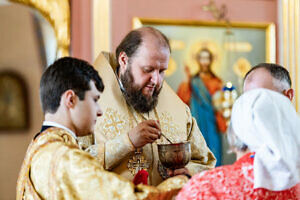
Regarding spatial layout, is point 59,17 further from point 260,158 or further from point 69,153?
point 260,158

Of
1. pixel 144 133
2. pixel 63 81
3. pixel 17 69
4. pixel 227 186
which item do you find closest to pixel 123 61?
pixel 144 133

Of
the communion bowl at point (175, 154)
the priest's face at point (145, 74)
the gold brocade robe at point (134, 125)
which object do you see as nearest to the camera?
Result: the communion bowl at point (175, 154)

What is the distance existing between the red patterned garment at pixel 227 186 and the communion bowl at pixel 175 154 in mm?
591

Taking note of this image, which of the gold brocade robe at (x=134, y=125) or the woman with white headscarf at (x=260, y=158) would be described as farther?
the gold brocade robe at (x=134, y=125)

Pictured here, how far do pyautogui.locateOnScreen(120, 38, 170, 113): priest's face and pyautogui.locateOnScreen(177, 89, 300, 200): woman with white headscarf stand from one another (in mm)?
1249

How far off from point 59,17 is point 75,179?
175 inches

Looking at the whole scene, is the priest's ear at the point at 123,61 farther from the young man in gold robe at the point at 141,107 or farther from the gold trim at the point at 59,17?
the gold trim at the point at 59,17

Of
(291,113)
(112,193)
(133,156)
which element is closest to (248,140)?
(291,113)

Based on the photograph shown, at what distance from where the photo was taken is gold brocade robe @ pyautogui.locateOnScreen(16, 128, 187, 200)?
1988mm

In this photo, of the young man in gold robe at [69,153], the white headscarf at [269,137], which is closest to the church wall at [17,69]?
the young man in gold robe at [69,153]

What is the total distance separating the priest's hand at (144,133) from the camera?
8.86ft

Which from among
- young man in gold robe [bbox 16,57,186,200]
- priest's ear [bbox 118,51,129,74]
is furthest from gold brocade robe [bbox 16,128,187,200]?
priest's ear [bbox 118,51,129,74]

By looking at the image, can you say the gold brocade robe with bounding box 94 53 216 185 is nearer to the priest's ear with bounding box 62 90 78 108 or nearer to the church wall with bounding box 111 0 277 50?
the priest's ear with bounding box 62 90 78 108

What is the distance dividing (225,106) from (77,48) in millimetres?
2077
